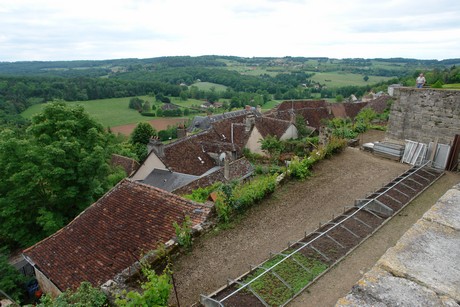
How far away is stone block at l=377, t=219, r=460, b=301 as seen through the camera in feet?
7.57

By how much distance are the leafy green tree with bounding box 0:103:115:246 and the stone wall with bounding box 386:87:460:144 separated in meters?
14.7

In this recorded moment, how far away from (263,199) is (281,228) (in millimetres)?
1425

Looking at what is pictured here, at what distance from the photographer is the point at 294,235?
836cm

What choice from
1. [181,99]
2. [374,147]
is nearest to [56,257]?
[374,147]

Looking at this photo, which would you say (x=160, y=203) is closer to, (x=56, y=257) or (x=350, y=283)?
(x=56, y=257)

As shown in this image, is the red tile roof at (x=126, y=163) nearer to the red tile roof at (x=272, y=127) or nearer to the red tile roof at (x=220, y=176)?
the red tile roof at (x=220, y=176)

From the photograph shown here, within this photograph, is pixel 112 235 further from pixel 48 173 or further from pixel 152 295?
pixel 48 173

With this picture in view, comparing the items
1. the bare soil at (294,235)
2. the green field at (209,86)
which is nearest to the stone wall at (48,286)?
the bare soil at (294,235)

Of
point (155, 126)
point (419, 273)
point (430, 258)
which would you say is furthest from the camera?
point (155, 126)

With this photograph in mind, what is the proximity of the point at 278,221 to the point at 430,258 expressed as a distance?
255 inches

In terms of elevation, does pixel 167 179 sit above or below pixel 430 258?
below

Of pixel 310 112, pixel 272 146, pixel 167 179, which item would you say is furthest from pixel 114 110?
pixel 167 179

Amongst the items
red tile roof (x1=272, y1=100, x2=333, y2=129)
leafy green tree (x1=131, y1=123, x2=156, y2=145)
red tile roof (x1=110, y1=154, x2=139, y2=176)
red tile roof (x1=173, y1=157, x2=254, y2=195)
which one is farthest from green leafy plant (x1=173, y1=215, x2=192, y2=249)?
leafy green tree (x1=131, y1=123, x2=156, y2=145)

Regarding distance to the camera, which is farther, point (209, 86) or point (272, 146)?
point (209, 86)
